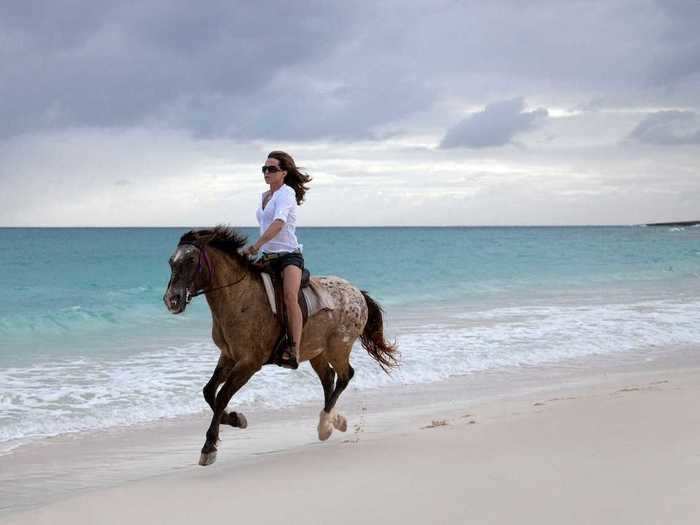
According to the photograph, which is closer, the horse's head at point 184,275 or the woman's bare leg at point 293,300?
the horse's head at point 184,275

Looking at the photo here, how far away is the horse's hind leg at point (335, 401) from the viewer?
650 cm

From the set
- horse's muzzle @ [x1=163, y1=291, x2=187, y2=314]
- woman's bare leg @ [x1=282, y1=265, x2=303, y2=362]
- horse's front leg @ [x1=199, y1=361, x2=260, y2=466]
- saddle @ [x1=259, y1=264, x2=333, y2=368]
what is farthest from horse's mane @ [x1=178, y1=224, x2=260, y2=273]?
horse's front leg @ [x1=199, y1=361, x2=260, y2=466]

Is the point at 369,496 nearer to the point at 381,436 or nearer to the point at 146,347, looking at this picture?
the point at 381,436

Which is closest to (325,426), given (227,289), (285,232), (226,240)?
(227,289)

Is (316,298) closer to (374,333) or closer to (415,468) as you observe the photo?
(374,333)

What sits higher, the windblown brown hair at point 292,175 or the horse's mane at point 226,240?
the windblown brown hair at point 292,175

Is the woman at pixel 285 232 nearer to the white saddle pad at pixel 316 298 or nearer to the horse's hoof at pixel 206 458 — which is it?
the white saddle pad at pixel 316 298

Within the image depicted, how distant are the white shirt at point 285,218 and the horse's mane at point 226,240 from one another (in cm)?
16

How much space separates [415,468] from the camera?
497 centimetres

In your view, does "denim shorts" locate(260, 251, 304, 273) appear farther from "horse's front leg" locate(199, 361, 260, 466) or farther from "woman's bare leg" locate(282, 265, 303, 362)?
"horse's front leg" locate(199, 361, 260, 466)

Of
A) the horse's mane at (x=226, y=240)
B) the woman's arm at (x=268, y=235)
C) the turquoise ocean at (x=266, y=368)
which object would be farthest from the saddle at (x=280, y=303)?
the turquoise ocean at (x=266, y=368)

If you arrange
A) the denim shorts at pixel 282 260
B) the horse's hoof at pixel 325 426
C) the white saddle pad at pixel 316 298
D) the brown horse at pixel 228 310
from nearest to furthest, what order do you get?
the brown horse at pixel 228 310 → the denim shorts at pixel 282 260 → the white saddle pad at pixel 316 298 → the horse's hoof at pixel 325 426

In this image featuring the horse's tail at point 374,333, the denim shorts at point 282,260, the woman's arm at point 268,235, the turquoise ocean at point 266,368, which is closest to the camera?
the woman's arm at point 268,235

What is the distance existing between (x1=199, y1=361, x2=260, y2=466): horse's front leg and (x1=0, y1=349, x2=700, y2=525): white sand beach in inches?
5.0
